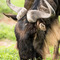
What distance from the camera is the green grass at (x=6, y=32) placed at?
30.5 feet

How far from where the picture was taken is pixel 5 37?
30.6ft

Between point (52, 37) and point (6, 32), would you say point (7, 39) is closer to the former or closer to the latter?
point (6, 32)

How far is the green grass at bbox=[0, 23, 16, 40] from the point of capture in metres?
9.28

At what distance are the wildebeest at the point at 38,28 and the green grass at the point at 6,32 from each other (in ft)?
11.4

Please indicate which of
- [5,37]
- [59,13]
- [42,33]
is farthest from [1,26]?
[42,33]

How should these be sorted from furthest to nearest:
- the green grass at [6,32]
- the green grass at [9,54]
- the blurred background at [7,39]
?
1. the green grass at [6,32]
2. the blurred background at [7,39]
3. the green grass at [9,54]

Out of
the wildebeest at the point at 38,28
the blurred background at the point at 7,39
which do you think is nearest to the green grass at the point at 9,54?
the blurred background at the point at 7,39

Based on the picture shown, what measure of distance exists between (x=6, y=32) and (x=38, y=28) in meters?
4.35

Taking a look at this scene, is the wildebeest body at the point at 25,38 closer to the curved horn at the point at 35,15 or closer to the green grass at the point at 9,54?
the curved horn at the point at 35,15

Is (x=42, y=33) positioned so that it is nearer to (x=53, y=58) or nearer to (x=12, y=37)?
(x=53, y=58)

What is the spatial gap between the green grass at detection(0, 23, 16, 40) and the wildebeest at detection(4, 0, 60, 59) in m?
3.47

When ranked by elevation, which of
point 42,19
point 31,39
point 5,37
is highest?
point 42,19

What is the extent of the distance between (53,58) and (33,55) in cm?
86

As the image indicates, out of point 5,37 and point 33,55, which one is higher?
point 33,55
